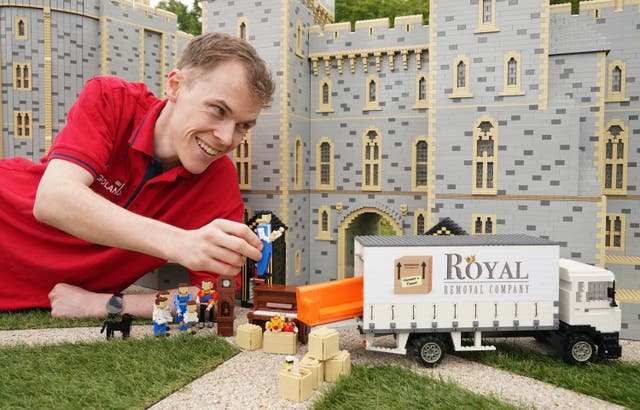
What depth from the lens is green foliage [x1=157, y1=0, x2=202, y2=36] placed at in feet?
113

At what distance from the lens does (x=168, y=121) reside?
19.1 ft

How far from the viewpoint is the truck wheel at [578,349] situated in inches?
275

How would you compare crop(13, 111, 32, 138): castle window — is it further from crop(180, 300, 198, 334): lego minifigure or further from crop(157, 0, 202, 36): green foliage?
crop(157, 0, 202, 36): green foliage

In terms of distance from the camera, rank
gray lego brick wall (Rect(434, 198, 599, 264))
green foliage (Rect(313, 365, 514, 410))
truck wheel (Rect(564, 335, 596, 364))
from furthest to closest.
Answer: gray lego brick wall (Rect(434, 198, 599, 264))
truck wheel (Rect(564, 335, 596, 364))
green foliage (Rect(313, 365, 514, 410))

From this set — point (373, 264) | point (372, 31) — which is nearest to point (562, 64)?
point (372, 31)

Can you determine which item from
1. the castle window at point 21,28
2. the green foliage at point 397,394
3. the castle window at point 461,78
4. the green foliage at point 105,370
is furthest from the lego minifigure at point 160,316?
the castle window at point 21,28

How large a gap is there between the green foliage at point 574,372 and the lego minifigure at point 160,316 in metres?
5.11

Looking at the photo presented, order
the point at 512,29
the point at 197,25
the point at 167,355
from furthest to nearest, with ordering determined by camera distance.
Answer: the point at 197,25, the point at 512,29, the point at 167,355

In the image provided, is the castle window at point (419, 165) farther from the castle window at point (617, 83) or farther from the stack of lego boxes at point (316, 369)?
the stack of lego boxes at point (316, 369)

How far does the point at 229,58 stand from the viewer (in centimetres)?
473

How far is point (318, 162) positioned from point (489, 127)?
7.12m

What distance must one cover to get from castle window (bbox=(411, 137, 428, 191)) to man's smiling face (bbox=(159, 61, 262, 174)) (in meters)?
13.1

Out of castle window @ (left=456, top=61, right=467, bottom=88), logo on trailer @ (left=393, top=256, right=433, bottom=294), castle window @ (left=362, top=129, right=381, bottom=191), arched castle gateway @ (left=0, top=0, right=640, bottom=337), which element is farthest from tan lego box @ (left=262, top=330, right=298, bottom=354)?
castle window @ (left=362, top=129, right=381, bottom=191)

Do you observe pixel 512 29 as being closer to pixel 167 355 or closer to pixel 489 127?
pixel 489 127
